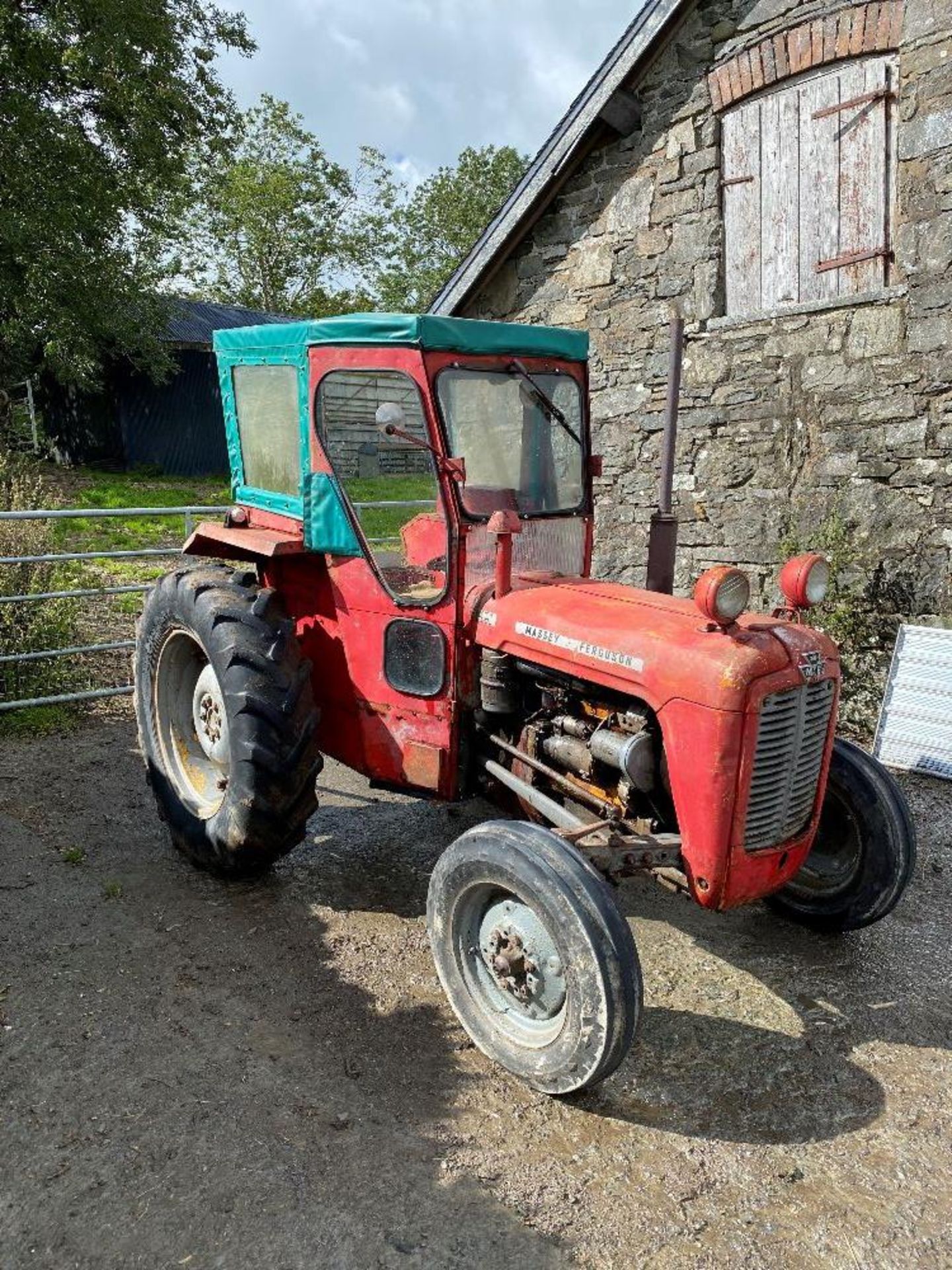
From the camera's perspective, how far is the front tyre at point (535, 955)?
2.53 metres

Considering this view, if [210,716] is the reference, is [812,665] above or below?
above

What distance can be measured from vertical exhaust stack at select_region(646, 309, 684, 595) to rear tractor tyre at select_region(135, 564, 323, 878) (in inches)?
63.2

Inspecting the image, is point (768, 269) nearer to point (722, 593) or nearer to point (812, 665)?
point (812, 665)

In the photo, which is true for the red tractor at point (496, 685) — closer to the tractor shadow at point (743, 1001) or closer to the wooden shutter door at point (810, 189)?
the tractor shadow at point (743, 1001)

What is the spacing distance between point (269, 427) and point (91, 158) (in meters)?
14.2

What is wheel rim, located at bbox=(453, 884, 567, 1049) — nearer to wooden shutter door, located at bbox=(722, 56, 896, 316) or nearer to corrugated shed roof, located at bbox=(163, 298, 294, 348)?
wooden shutter door, located at bbox=(722, 56, 896, 316)

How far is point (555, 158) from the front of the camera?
726 cm

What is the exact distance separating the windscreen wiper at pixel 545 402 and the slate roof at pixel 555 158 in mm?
4314

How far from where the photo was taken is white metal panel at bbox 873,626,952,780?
5.51 metres

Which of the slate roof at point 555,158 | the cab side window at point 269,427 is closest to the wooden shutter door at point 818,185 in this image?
the slate roof at point 555,158

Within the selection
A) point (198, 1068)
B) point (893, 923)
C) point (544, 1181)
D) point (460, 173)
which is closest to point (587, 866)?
point (544, 1181)

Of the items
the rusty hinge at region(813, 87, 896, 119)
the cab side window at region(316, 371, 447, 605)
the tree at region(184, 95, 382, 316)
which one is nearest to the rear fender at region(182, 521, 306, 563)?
the cab side window at region(316, 371, 447, 605)

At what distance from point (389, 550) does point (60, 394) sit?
20.7 meters

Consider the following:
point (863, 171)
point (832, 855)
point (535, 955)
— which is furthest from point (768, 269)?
point (535, 955)
